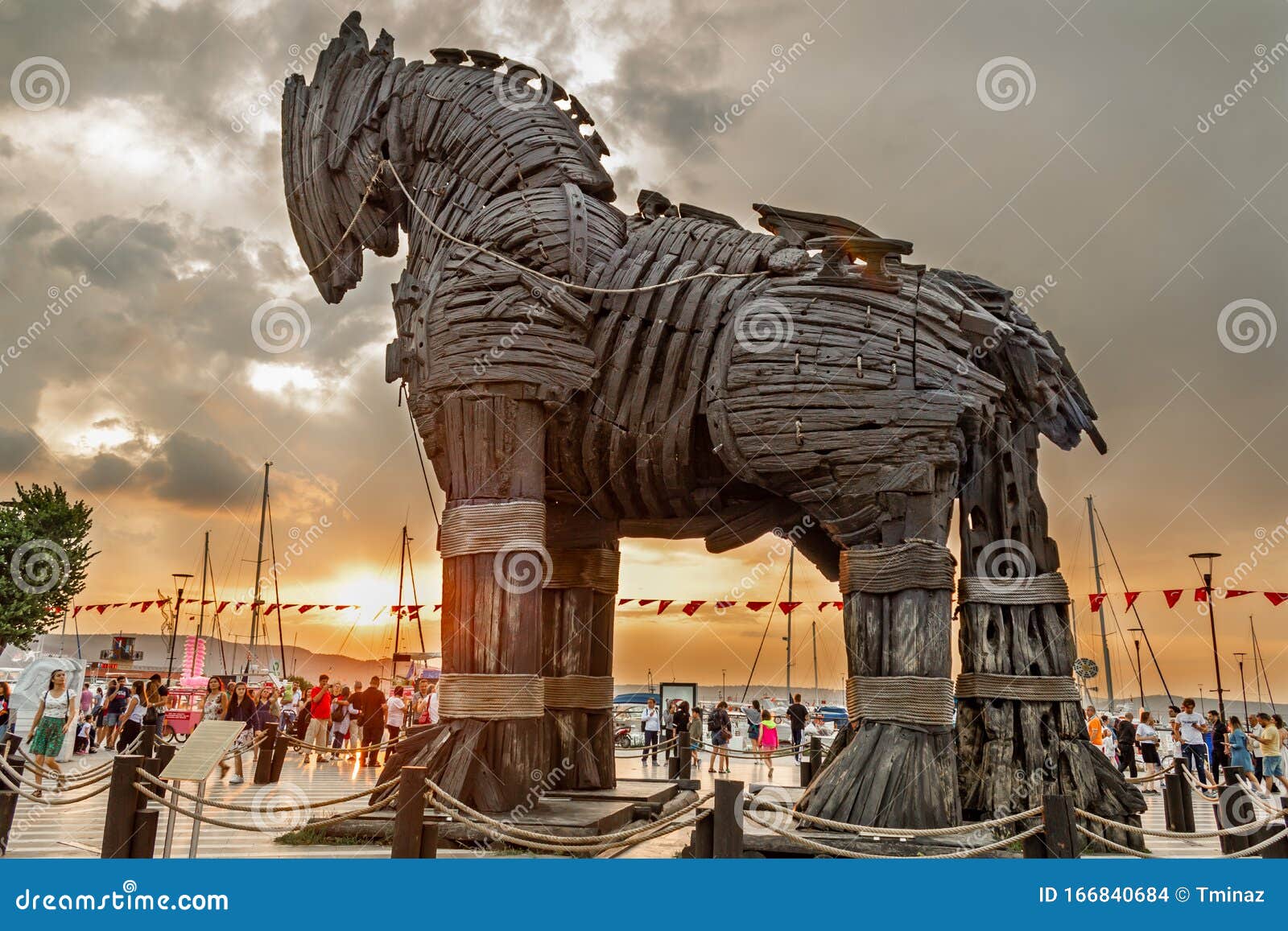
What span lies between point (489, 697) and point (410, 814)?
6.23 feet

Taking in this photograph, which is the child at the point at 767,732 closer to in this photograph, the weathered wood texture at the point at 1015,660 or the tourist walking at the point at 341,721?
the tourist walking at the point at 341,721

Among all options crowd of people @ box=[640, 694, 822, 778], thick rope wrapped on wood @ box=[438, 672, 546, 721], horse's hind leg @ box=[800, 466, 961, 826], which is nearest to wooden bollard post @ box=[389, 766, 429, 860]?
thick rope wrapped on wood @ box=[438, 672, 546, 721]

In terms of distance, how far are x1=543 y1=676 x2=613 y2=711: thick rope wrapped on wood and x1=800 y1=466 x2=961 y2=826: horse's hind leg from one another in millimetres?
2441

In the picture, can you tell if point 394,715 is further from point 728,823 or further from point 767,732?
point 728,823

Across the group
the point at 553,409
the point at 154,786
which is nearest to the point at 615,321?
the point at 553,409

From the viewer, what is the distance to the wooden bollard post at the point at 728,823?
192 inches

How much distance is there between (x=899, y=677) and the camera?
22.3ft

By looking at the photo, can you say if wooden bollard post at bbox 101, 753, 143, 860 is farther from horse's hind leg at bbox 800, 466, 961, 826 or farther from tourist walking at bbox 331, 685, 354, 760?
tourist walking at bbox 331, 685, 354, 760

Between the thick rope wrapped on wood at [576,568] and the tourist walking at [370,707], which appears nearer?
the thick rope wrapped on wood at [576,568]

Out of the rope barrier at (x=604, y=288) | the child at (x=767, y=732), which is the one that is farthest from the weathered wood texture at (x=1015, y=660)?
the child at (x=767, y=732)

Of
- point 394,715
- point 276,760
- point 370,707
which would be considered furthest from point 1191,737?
point 276,760

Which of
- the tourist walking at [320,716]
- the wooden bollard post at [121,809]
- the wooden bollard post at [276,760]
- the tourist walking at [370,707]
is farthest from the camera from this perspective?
the tourist walking at [370,707]
